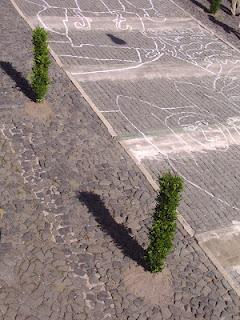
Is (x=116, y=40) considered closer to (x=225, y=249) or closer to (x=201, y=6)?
(x=201, y=6)

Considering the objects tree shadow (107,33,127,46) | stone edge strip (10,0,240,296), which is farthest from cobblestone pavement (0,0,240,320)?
tree shadow (107,33,127,46)

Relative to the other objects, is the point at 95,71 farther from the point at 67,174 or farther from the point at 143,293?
the point at 143,293

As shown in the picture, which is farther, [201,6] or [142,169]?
[201,6]

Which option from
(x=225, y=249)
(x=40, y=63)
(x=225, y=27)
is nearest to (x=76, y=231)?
(x=225, y=249)

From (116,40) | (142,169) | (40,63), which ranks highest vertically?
(40,63)

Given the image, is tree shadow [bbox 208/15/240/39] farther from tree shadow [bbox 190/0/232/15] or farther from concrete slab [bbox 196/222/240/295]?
concrete slab [bbox 196/222/240/295]

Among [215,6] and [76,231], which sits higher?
[215,6]
